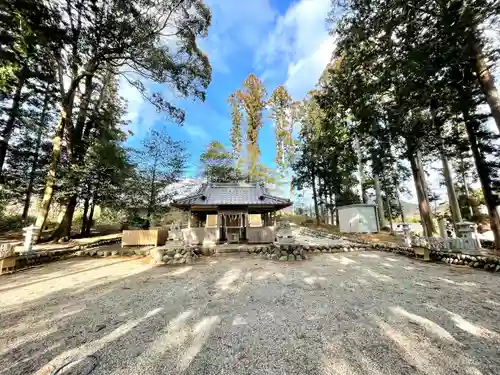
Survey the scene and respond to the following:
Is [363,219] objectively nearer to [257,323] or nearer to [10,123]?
[257,323]

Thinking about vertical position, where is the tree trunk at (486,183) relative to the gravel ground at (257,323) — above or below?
above

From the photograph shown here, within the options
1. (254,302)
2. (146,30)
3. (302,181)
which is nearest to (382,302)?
(254,302)

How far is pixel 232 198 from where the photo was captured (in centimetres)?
1020

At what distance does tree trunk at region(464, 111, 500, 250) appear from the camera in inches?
264

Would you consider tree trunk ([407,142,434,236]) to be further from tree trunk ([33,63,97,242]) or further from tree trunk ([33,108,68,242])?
tree trunk ([33,108,68,242])

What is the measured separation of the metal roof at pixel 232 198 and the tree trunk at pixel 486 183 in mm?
7034

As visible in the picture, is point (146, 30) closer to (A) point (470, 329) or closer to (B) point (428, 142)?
(A) point (470, 329)

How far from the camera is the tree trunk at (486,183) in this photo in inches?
264

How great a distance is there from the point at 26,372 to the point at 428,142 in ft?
43.2

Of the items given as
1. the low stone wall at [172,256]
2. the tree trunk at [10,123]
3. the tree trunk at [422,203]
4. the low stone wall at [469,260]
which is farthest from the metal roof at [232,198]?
the tree trunk at [10,123]

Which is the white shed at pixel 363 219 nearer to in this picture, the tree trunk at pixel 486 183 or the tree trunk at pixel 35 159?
the tree trunk at pixel 486 183

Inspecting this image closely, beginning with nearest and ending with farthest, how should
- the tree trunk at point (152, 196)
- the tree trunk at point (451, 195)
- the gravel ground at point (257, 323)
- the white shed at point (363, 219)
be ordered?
the gravel ground at point (257, 323) < the tree trunk at point (451, 195) < the tree trunk at point (152, 196) < the white shed at point (363, 219)

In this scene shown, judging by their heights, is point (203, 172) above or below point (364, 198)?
above

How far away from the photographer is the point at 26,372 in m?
1.84
